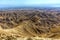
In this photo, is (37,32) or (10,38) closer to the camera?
(10,38)

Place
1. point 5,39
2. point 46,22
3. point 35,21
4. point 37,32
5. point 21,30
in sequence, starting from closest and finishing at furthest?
point 5,39 < point 21,30 < point 37,32 < point 35,21 < point 46,22

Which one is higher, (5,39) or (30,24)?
(5,39)

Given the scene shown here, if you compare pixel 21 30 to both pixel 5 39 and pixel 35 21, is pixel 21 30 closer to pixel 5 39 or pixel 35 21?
pixel 35 21

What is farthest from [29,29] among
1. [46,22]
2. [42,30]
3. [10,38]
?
[10,38]

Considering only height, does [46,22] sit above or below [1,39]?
below

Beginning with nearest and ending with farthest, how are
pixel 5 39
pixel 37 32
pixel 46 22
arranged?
pixel 5 39, pixel 37 32, pixel 46 22

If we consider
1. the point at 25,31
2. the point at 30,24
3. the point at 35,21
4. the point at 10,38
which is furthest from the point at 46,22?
the point at 10,38

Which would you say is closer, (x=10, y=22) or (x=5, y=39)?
(x=5, y=39)

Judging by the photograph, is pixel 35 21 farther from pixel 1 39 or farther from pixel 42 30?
pixel 1 39

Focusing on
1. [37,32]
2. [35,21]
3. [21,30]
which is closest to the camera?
[21,30]
